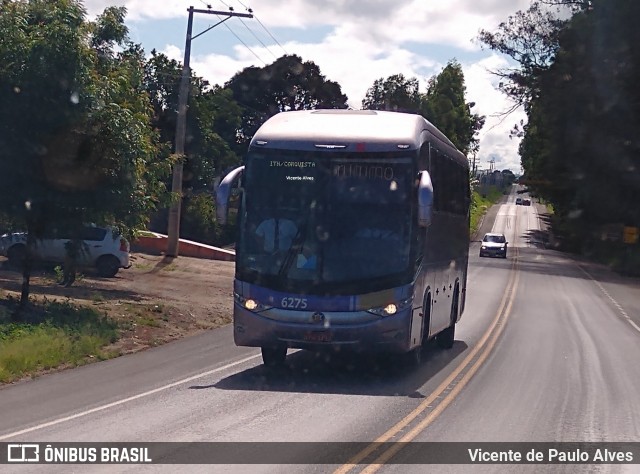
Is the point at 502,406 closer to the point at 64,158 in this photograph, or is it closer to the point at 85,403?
the point at 85,403

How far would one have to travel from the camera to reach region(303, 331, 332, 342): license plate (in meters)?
13.8

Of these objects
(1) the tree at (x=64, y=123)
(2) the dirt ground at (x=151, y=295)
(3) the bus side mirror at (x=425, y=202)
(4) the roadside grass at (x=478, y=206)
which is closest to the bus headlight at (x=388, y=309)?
(3) the bus side mirror at (x=425, y=202)

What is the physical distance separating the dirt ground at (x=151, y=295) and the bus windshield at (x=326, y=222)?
5248 mm

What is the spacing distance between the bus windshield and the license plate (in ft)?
1.84

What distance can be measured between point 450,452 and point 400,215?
4.89 meters

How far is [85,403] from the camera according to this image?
1216 cm

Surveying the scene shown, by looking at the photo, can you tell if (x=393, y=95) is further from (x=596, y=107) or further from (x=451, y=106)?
(x=596, y=107)

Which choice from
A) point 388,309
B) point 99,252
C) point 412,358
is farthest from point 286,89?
point 388,309

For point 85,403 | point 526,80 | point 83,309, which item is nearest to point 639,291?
point 526,80

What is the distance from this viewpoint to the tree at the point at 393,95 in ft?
303

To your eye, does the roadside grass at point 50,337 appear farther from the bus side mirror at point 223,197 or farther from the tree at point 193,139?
the tree at point 193,139

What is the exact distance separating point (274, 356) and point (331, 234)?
8.68ft

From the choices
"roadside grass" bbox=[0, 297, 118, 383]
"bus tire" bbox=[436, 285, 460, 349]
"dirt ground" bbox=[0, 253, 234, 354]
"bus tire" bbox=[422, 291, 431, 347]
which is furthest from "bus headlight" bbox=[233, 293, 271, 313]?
"bus tire" bbox=[436, 285, 460, 349]

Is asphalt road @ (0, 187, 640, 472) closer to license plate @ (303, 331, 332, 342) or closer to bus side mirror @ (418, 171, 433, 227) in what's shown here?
license plate @ (303, 331, 332, 342)
